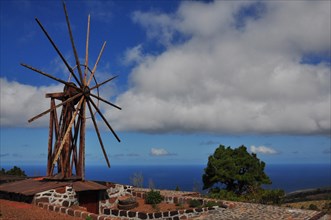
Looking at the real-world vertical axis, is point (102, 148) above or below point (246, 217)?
above

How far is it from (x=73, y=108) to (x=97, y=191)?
214 inches

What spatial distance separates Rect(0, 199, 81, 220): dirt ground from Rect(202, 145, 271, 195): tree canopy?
66.6ft

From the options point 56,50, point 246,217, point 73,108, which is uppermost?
point 56,50

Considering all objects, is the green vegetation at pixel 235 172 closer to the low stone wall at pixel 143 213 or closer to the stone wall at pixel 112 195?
the low stone wall at pixel 143 213

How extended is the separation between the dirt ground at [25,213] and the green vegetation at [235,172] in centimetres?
1929

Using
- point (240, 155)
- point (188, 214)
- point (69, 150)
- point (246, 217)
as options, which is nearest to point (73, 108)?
point (69, 150)

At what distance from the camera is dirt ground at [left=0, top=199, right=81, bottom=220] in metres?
14.3

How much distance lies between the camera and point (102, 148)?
2250 cm

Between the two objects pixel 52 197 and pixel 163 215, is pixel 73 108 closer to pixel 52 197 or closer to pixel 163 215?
pixel 52 197

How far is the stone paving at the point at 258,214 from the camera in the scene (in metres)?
17.6

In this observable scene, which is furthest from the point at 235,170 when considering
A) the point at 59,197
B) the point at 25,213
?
the point at 25,213

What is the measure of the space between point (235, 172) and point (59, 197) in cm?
1906

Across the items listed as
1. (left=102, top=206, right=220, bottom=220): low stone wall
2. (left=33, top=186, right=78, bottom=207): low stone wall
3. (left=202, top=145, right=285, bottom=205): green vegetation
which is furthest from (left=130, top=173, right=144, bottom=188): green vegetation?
(left=33, top=186, right=78, bottom=207): low stone wall

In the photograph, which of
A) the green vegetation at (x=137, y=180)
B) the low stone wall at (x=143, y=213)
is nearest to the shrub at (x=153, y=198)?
the low stone wall at (x=143, y=213)
